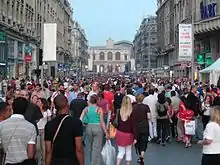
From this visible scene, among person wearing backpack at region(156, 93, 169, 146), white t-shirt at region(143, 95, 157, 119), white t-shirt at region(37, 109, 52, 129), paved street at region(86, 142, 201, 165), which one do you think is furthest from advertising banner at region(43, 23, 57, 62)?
white t-shirt at region(37, 109, 52, 129)

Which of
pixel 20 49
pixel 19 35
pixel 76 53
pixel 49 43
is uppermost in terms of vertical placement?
pixel 76 53

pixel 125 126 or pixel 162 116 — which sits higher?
pixel 125 126

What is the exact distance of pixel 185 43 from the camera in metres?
23.7

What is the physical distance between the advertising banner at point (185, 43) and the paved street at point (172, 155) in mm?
9260

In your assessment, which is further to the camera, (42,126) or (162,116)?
(162,116)

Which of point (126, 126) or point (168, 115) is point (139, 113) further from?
point (168, 115)

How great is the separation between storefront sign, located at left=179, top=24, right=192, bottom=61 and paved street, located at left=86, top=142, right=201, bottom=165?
926 centimetres

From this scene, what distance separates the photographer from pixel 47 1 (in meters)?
72.2

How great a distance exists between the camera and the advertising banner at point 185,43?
23.5 m

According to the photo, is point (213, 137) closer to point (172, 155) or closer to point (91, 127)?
point (91, 127)

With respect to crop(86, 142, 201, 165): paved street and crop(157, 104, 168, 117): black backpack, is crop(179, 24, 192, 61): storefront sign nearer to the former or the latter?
crop(157, 104, 168, 117): black backpack

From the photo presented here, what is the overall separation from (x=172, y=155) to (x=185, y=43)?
11.7 metres

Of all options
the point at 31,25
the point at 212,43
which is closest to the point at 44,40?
the point at 212,43

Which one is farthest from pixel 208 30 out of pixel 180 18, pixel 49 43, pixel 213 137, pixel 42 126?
pixel 213 137
